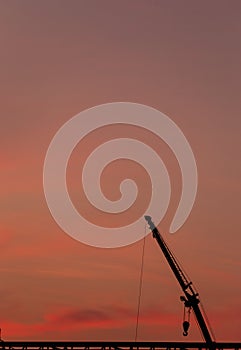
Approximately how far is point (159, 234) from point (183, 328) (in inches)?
854

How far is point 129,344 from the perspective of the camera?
129125 mm

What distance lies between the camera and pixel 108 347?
128 m

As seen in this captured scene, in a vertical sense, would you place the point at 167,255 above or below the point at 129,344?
above

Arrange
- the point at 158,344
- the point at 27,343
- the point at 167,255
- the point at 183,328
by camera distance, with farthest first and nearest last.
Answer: the point at 167,255, the point at 183,328, the point at 27,343, the point at 158,344

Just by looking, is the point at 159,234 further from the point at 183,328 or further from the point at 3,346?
the point at 3,346

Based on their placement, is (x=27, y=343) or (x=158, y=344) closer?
(x=158, y=344)

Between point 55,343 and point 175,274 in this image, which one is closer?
point 55,343

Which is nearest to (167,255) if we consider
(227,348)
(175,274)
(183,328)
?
(175,274)

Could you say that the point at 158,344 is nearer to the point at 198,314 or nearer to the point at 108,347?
the point at 108,347

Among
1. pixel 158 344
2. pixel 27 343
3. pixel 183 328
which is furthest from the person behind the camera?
pixel 183 328

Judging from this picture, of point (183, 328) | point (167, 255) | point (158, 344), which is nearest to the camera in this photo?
point (158, 344)

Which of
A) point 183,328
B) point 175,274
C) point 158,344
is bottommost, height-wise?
point 158,344

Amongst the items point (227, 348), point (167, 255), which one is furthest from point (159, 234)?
point (227, 348)

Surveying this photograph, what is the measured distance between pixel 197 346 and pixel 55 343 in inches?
946
